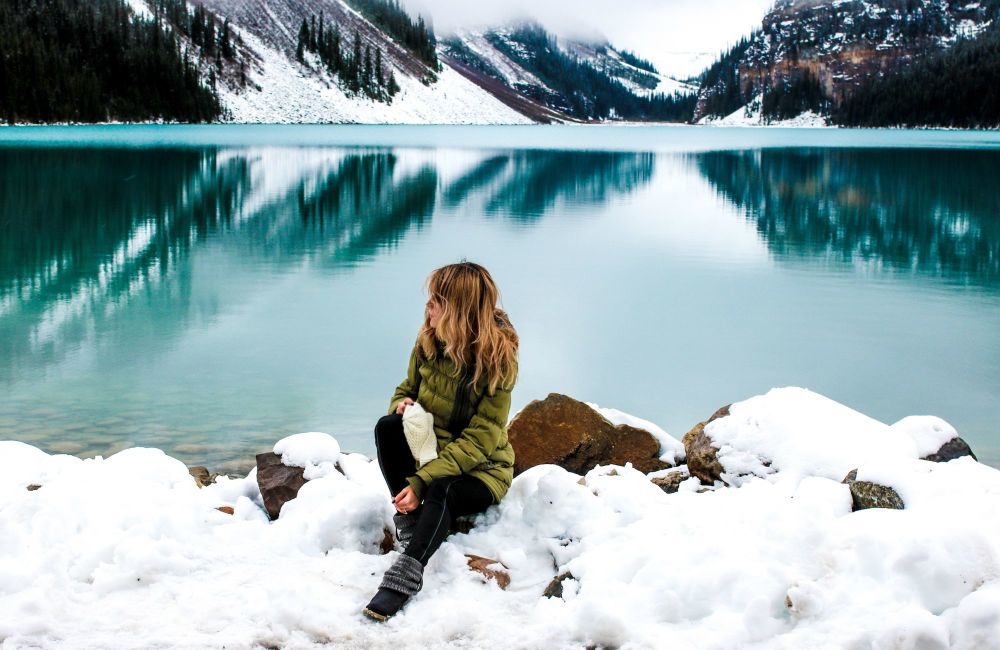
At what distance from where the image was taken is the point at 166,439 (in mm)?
8289

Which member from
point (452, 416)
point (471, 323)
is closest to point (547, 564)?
point (452, 416)

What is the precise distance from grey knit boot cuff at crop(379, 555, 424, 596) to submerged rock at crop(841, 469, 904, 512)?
234 centimetres

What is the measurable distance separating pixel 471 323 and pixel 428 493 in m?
0.94

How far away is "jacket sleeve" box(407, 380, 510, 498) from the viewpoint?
180 inches

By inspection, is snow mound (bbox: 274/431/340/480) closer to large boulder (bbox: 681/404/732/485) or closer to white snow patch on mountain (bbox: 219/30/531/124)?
large boulder (bbox: 681/404/732/485)

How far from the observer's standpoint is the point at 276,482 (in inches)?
213

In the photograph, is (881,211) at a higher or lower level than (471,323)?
higher

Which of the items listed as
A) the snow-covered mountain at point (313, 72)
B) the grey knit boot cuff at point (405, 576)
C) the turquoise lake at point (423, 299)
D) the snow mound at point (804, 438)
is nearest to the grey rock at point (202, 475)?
the turquoise lake at point (423, 299)

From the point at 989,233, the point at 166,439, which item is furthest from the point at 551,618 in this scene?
the point at 989,233

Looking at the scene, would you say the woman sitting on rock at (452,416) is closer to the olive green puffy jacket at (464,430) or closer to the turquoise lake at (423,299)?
the olive green puffy jacket at (464,430)

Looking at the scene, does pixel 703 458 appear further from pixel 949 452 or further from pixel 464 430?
pixel 464 430

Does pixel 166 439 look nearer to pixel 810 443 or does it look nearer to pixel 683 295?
pixel 810 443

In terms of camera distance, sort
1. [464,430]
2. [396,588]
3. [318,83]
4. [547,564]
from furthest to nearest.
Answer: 1. [318,83]
2. [464,430]
3. [547,564]
4. [396,588]

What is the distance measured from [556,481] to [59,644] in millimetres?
2574
